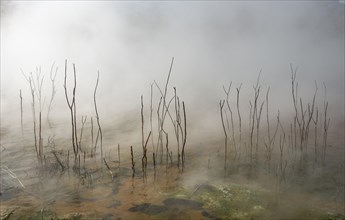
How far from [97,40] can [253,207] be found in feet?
24.0

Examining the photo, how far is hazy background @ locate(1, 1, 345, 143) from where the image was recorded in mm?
6867

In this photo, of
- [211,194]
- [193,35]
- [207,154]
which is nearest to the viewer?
[211,194]

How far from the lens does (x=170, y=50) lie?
1091cm

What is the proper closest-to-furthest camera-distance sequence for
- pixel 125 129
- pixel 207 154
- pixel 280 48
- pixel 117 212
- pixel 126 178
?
pixel 117 212 → pixel 126 178 → pixel 207 154 → pixel 125 129 → pixel 280 48

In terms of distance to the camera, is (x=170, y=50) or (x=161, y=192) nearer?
(x=161, y=192)

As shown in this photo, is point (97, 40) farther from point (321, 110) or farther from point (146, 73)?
point (321, 110)

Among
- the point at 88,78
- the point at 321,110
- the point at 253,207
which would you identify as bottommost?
the point at 253,207

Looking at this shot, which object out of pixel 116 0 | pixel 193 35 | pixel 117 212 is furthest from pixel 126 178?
pixel 193 35

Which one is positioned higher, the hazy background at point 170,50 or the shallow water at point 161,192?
the hazy background at point 170,50

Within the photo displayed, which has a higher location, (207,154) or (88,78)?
(88,78)

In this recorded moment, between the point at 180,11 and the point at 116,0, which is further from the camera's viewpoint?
the point at 180,11

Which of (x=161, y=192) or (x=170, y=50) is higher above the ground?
(x=170, y=50)

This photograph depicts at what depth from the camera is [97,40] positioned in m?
9.38

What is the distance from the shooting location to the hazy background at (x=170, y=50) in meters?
6.87
